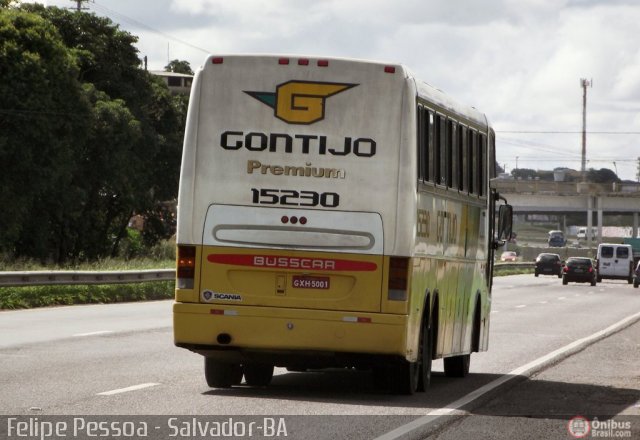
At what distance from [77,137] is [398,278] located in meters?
40.9

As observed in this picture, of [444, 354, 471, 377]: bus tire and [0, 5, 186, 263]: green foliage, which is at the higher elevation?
[0, 5, 186, 263]: green foliage

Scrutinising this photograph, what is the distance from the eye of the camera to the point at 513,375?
17.7 meters

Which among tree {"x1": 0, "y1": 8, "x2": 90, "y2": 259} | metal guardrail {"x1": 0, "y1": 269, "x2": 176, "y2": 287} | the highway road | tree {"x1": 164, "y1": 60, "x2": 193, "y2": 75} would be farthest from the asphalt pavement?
tree {"x1": 164, "y1": 60, "x2": 193, "y2": 75}

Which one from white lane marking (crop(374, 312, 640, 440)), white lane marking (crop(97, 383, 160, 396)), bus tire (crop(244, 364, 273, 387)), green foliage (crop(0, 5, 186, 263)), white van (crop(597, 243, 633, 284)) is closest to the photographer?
white lane marking (crop(374, 312, 640, 440))

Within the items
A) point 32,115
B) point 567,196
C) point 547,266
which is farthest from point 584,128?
point 32,115

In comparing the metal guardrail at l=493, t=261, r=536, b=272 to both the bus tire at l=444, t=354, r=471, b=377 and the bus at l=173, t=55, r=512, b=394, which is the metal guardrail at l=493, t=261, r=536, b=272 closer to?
the bus tire at l=444, t=354, r=471, b=377

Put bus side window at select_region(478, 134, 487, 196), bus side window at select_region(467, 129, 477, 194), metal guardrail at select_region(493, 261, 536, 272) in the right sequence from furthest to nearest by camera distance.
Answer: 1. metal guardrail at select_region(493, 261, 536, 272)
2. bus side window at select_region(478, 134, 487, 196)
3. bus side window at select_region(467, 129, 477, 194)

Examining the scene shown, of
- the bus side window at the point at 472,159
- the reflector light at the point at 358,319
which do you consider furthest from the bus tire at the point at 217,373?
the bus side window at the point at 472,159

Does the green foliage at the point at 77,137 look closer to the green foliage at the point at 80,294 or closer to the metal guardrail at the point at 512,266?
the green foliage at the point at 80,294

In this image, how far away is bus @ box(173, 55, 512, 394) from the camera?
45.3 ft

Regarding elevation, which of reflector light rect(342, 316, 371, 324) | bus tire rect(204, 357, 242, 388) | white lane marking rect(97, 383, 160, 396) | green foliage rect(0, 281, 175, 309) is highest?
reflector light rect(342, 316, 371, 324)

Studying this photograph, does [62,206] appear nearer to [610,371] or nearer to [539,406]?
[610,371]

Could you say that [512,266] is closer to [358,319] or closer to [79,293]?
[79,293]

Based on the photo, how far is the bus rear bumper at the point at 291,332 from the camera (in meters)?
13.8
